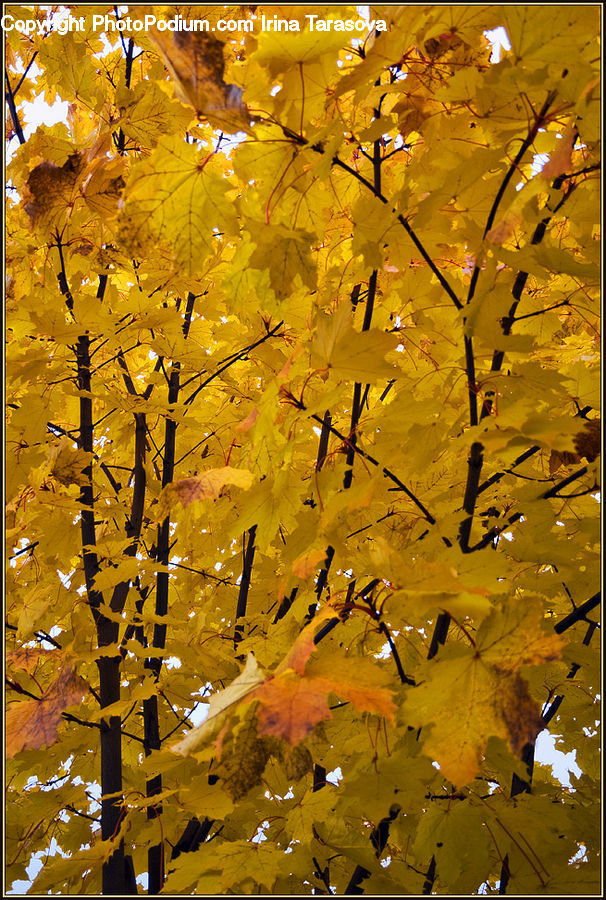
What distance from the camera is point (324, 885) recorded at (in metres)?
1.91

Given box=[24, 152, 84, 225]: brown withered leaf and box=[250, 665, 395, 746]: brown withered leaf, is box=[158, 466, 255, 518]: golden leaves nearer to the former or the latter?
box=[250, 665, 395, 746]: brown withered leaf

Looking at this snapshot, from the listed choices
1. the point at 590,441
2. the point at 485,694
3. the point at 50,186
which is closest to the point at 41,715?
the point at 485,694

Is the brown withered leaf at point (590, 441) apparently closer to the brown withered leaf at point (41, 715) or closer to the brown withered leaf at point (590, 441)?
the brown withered leaf at point (590, 441)

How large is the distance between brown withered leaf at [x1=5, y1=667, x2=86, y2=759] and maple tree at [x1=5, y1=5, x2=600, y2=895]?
1 cm

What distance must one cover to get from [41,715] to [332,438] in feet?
4.11

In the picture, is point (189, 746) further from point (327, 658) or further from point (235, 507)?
point (235, 507)

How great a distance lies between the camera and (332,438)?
2188 millimetres

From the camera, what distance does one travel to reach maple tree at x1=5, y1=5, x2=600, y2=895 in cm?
96

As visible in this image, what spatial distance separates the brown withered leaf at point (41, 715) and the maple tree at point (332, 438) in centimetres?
1

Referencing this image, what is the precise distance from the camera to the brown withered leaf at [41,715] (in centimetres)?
149

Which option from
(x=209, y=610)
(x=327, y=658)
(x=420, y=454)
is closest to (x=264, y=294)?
(x=420, y=454)

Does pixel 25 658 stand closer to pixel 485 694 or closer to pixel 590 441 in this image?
pixel 485 694

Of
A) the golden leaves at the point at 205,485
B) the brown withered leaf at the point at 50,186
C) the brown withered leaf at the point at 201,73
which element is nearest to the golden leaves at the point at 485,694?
the golden leaves at the point at 205,485

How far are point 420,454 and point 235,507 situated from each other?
3.22 feet
